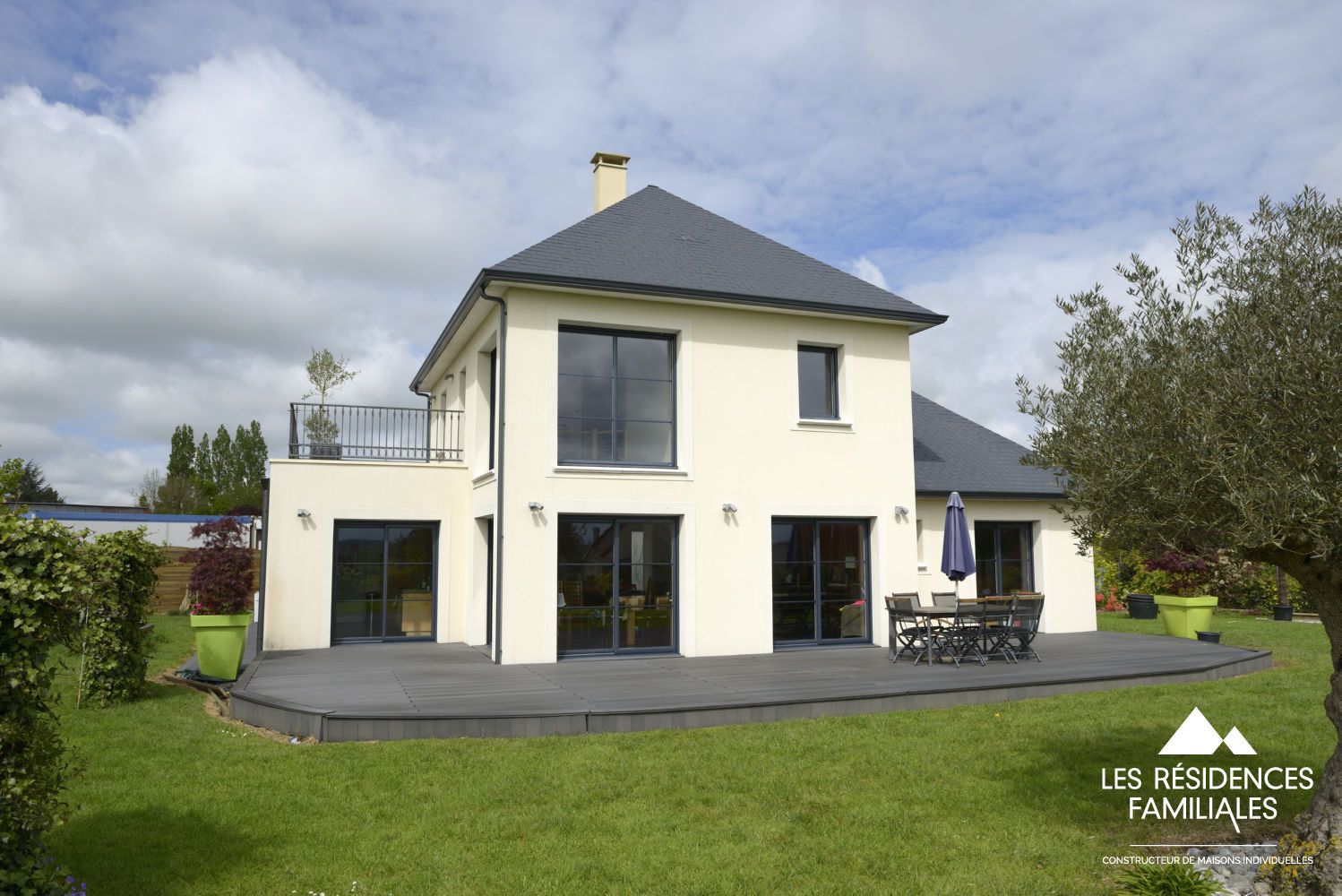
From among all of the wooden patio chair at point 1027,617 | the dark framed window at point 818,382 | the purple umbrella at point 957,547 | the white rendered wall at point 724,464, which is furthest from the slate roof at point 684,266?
the wooden patio chair at point 1027,617

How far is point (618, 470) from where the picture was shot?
44.2 feet


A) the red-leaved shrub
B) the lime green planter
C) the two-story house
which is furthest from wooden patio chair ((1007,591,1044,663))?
the red-leaved shrub

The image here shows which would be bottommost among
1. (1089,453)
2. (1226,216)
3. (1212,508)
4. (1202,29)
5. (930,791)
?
(930,791)

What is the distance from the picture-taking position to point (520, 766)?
7277 millimetres

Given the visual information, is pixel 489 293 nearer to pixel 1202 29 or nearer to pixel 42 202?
pixel 1202 29

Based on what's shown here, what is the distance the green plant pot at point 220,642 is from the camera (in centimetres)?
1170

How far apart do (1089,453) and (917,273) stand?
11.3m

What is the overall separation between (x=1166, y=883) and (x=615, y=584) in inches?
374

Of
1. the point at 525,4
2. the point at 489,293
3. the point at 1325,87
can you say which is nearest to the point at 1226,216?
the point at 1325,87

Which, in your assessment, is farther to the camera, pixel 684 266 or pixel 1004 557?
pixel 1004 557

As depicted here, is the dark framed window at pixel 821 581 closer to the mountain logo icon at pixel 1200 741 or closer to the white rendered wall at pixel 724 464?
the white rendered wall at pixel 724 464

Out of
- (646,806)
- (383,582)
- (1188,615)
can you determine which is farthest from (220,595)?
(1188,615)

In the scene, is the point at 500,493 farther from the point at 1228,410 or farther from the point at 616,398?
the point at 1228,410

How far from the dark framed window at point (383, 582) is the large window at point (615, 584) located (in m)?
3.84
